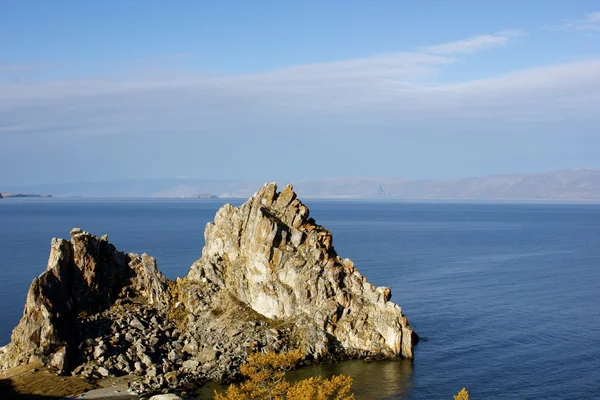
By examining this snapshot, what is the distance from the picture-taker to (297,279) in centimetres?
8669

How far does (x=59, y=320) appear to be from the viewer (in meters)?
78.3

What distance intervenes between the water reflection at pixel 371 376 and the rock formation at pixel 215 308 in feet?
7.80

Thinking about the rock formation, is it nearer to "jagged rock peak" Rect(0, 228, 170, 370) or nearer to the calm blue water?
"jagged rock peak" Rect(0, 228, 170, 370)

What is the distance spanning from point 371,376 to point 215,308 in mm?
25589

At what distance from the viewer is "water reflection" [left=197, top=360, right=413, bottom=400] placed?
68250mm

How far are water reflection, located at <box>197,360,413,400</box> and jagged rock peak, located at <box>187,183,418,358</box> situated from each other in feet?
9.64

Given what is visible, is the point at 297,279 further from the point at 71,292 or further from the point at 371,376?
the point at 71,292

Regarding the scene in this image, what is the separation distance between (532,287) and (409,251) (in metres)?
58.5

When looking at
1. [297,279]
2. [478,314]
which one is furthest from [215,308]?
[478,314]

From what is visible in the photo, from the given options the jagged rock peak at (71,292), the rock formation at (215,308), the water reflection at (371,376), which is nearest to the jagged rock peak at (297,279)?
the rock formation at (215,308)

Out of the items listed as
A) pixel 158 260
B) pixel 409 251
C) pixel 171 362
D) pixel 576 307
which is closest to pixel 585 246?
pixel 409 251

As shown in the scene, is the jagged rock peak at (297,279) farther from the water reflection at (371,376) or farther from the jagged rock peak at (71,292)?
the jagged rock peak at (71,292)

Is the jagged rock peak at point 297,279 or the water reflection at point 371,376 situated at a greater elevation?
the jagged rock peak at point 297,279

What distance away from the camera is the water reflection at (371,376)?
68250 mm
